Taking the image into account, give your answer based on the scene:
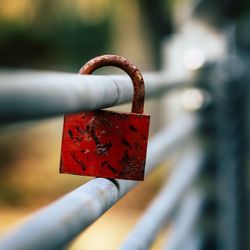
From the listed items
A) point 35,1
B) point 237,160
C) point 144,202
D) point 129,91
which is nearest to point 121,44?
point 35,1

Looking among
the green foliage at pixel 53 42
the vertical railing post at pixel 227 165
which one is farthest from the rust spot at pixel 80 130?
the green foliage at pixel 53 42

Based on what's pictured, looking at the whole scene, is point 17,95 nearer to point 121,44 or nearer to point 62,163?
point 62,163

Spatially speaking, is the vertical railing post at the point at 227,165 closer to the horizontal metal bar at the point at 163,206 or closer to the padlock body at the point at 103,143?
the horizontal metal bar at the point at 163,206

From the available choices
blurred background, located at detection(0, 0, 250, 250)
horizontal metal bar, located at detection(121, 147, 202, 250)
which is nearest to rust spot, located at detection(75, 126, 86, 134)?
horizontal metal bar, located at detection(121, 147, 202, 250)

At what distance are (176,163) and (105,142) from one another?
1655 millimetres

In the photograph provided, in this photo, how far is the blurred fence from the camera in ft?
2.79

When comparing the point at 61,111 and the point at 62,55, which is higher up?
the point at 62,55

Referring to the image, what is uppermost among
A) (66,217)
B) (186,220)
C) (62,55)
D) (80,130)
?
(62,55)

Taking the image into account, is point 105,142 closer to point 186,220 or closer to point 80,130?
point 80,130

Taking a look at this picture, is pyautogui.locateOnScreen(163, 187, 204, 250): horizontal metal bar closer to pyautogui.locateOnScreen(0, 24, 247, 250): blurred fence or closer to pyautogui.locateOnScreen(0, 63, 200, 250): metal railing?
pyautogui.locateOnScreen(0, 24, 247, 250): blurred fence

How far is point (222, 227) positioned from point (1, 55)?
40.2ft

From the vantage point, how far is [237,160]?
344 centimetres

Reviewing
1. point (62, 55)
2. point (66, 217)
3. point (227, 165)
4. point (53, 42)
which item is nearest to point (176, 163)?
point (227, 165)

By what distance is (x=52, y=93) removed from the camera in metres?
0.87
